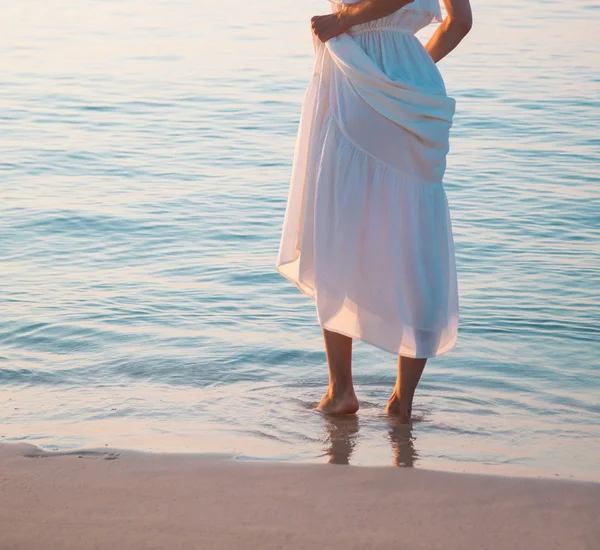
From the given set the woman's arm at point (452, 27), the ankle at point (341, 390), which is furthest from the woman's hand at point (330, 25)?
the ankle at point (341, 390)

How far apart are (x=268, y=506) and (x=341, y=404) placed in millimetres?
870

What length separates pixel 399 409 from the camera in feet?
10.6

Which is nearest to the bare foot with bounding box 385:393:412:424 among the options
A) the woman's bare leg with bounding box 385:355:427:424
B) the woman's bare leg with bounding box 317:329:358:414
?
the woman's bare leg with bounding box 385:355:427:424

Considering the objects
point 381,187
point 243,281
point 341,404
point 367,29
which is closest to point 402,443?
point 341,404

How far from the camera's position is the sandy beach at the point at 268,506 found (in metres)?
2.21

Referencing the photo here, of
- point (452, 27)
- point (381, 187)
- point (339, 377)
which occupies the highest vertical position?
point (452, 27)

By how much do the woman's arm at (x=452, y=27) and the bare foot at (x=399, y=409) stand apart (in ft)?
3.26

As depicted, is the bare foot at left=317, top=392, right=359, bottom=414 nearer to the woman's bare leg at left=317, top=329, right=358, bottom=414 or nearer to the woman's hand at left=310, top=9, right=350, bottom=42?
the woman's bare leg at left=317, top=329, right=358, bottom=414

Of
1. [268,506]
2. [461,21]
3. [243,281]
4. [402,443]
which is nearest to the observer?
[268,506]

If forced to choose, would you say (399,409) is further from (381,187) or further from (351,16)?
(351,16)

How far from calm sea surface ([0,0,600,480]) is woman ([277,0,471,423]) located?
1.05 feet

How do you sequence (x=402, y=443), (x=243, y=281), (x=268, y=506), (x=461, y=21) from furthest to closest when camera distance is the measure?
1. (x=243, y=281)
2. (x=461, y=21)
3. (x=402, y=443)
4. (x=268, y=506)

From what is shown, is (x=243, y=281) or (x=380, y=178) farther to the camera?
(x=243, y=281)

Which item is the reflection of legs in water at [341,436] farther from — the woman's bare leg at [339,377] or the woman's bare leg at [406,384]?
the woman's bare leg at [406,384]
